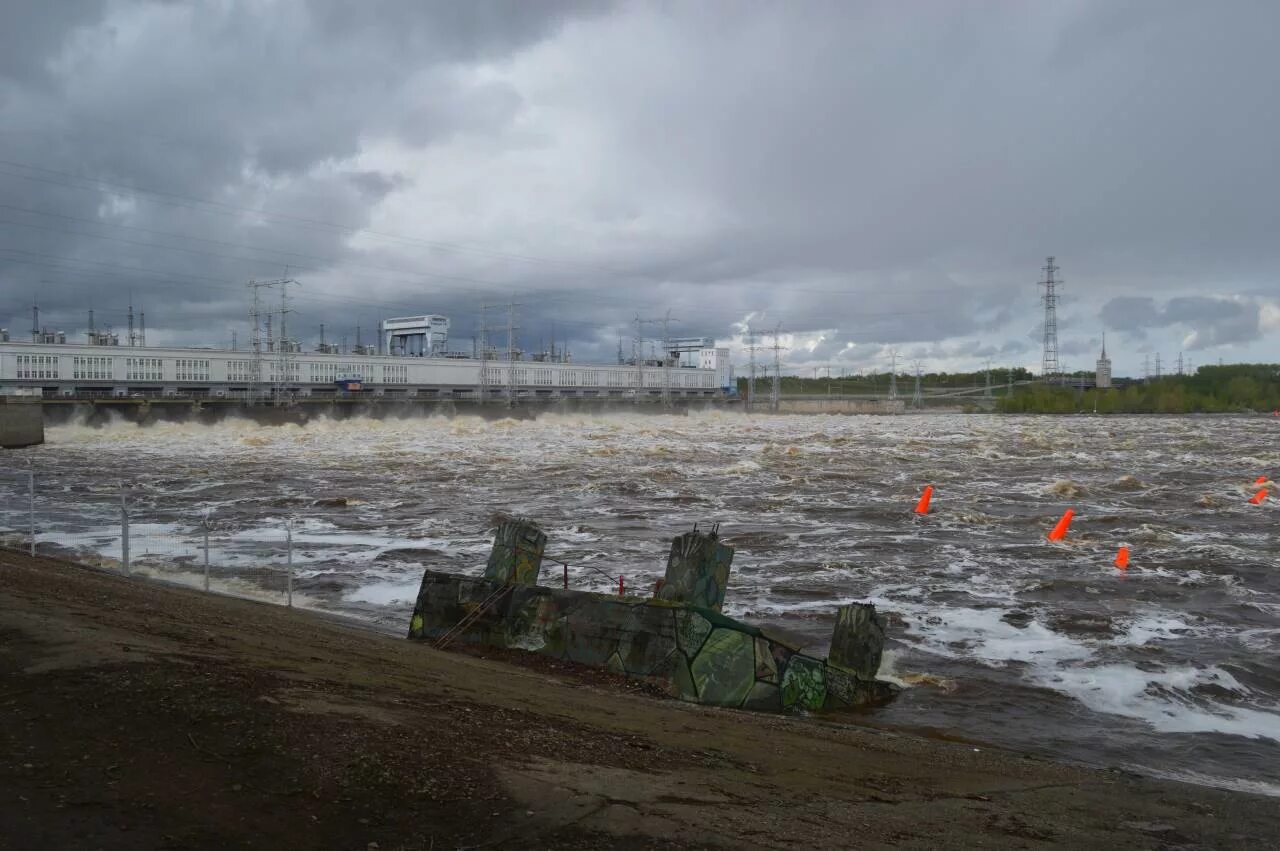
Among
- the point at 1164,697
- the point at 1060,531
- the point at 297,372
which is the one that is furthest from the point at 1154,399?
the point at 1164,697

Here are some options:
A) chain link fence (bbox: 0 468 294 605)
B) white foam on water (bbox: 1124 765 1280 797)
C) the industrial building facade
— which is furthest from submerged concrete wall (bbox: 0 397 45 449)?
white foam on water (bbox: 1124 765 1280 797)

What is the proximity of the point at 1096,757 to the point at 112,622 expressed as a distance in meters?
→ 10.7

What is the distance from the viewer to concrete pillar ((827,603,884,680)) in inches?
488

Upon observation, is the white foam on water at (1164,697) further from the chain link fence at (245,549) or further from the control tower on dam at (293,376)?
the control tower on dam at (293,376)

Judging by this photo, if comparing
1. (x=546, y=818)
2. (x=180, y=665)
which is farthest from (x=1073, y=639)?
(x=180, y=665)

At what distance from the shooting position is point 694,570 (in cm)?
1230

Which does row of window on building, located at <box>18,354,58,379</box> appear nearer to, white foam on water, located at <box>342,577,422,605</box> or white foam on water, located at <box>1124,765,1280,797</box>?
white foam on water, located at <box>342,577,422,605</box>

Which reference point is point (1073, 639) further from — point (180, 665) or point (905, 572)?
point (180, 665)

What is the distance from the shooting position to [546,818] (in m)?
5.57

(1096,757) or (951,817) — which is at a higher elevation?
(951,817)

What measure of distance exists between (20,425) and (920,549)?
61.7m

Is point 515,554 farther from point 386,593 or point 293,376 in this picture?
point 293,376

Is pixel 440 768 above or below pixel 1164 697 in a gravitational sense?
above

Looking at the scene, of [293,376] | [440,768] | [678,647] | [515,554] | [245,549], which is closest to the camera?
[440,768]
